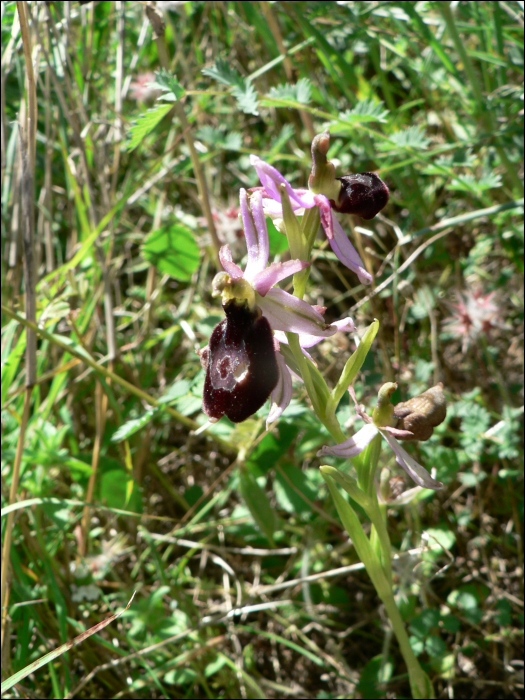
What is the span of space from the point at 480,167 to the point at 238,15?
122cm

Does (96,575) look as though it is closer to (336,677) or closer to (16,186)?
(336,677)

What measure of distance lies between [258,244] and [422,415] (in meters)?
0.45

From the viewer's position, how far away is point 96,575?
6.39 feet

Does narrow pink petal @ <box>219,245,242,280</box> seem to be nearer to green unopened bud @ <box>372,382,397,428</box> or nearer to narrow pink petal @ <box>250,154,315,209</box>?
narrow pink petal @ <box>250,154,315,209</box>

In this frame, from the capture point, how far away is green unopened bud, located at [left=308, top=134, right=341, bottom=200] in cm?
117

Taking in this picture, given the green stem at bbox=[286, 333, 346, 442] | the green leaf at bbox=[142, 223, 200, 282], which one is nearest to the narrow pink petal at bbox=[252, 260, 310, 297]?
the green stem at bbox=[286, 333, 346, 442]

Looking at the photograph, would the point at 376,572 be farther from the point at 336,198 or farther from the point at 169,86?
the point at 169,86

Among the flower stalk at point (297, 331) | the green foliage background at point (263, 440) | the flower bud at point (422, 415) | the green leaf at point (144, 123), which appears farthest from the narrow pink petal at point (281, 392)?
the green leaf at point (144, 123)

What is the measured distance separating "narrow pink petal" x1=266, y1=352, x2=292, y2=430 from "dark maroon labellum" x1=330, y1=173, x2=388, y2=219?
11.7 inches

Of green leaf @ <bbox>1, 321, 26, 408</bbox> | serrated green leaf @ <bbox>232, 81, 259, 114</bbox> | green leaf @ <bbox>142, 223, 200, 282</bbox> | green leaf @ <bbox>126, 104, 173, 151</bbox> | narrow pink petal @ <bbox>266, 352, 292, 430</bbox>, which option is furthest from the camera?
green leaf @ <bbox>142, 223, 200, 282</bbox>

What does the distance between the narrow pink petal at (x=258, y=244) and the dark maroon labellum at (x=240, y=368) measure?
77 millimetres

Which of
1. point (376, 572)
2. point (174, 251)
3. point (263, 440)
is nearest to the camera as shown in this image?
point (376, 572)

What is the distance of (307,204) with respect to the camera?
3.72 feet

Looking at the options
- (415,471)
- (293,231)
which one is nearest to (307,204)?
(293,231)
